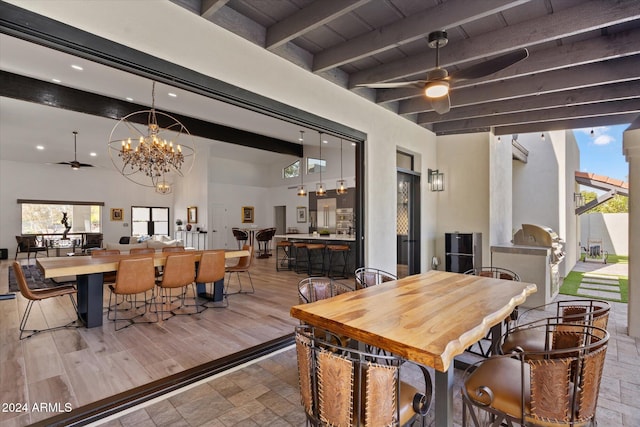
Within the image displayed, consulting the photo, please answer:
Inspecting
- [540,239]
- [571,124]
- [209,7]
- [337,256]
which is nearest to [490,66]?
[209,7]

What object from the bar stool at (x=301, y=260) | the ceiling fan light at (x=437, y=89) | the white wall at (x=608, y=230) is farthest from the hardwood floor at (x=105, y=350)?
the white wall at (x=608, y=230)

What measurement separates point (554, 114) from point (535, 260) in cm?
222

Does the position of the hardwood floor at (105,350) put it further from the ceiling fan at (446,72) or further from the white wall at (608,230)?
the white wall at (608,230)

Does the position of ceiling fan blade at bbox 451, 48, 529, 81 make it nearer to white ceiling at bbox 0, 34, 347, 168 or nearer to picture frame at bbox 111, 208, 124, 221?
white ceiling at bbox 0, 34, 347, 168

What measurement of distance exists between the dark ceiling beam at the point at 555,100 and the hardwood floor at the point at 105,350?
405cm

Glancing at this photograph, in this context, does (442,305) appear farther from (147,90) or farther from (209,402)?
(147,90)

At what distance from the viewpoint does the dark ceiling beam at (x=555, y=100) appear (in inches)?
147

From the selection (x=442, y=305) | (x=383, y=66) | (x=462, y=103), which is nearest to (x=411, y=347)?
(x=442, y=305)

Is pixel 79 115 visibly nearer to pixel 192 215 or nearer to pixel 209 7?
pixel 192 215

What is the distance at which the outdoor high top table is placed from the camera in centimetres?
133

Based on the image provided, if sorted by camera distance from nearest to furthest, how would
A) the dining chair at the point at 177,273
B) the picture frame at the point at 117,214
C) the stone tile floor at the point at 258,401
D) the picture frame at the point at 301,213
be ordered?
the stone tile floor at the point at 258,401 < the dining chair at the point at 177,273 < the picture frame at the point at 301,213 < the picture frame at the point at 117,214

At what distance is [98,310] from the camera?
388cm

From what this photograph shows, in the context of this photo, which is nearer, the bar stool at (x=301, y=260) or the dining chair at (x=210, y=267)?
the dining chair at (x=210, y=267)

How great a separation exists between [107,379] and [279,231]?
1200 cm
